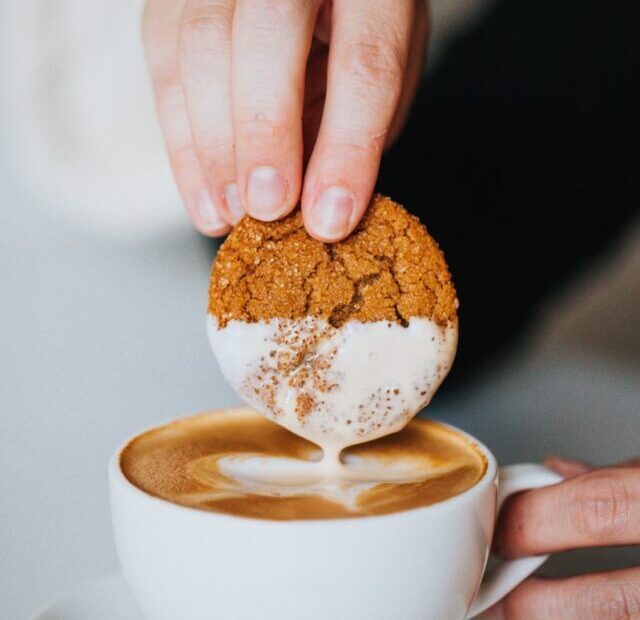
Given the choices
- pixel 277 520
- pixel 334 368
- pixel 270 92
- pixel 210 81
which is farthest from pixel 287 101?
pixel 277 520

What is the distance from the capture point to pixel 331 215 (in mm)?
637

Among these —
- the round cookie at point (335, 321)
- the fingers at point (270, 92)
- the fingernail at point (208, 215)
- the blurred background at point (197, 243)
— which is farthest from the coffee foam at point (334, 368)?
the blurred background at point (197, 243)

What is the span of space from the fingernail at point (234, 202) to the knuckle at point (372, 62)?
18cm

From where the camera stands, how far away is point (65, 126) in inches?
78.6

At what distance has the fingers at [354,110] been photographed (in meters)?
0.65

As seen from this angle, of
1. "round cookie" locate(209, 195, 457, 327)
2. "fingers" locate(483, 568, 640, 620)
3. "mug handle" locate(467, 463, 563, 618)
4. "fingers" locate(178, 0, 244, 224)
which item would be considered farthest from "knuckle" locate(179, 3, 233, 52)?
"fingers" locate(483, 568, 640, 620)

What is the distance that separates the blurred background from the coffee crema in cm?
23

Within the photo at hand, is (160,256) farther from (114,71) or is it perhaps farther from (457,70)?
(457,70)

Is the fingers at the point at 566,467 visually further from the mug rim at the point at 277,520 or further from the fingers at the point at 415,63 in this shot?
the fingers at the point at 415,63

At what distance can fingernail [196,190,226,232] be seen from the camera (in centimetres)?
88

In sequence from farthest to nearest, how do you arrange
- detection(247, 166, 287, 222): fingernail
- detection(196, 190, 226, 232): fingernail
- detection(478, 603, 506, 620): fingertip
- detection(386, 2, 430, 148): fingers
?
detection(386, 2, 430, 148): fingers
detection(196, 190, 226, 232): fingernail
detection(478, 603, 506, 620): fingertip
detection(247, 166, 287, 222): fingernail

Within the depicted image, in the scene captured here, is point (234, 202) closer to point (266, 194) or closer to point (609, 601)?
point (266, 194)

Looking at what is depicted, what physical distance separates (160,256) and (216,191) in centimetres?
119

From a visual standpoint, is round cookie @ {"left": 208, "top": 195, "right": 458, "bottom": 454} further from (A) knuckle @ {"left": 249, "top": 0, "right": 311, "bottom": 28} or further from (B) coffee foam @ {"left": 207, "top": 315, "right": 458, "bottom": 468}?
(A) knuckle @ {"left": 249, "top": 0, "right": 311, "bottom": 28}
